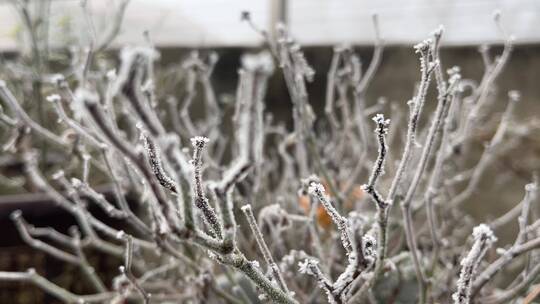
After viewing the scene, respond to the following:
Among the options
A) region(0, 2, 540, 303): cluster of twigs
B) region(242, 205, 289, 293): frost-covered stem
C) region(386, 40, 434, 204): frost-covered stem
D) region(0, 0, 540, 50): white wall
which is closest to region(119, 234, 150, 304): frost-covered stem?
region(0, 2, 540, 303): cluster of twigs

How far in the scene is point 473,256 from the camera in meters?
0.50

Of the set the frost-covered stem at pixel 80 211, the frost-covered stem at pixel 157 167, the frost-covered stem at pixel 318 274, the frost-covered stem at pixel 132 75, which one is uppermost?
the frost-covered stem at pixel 80 211

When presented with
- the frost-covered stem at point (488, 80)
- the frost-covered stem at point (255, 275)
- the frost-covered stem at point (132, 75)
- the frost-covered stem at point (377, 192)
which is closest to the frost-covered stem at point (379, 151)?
the frost-covered stem at point (377, 192)

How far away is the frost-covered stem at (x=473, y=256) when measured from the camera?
49 cm

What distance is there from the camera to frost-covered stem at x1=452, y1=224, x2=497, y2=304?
489 mm

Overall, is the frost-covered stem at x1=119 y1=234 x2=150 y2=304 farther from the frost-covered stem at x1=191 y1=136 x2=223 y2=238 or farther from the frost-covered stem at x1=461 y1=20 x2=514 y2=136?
the frost-covered stem at x1=461 y1=20 x2=514 y2=136

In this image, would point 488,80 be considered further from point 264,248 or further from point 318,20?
point 318,20

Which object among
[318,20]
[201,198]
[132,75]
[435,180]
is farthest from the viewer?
[318,20]

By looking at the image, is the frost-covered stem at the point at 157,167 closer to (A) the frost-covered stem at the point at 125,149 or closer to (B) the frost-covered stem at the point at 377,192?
(A) the frost-covered stem at the point at 125,149

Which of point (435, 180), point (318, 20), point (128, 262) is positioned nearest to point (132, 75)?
point (128, 262)

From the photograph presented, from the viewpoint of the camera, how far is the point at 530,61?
74.9 inches

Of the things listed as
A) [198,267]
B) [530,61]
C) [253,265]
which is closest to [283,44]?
[198,267]

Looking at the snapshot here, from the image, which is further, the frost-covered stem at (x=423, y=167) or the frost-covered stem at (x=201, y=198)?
the frost-covered stem at (x=423, y=167)

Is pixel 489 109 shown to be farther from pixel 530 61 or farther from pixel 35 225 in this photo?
pixel 35 225
